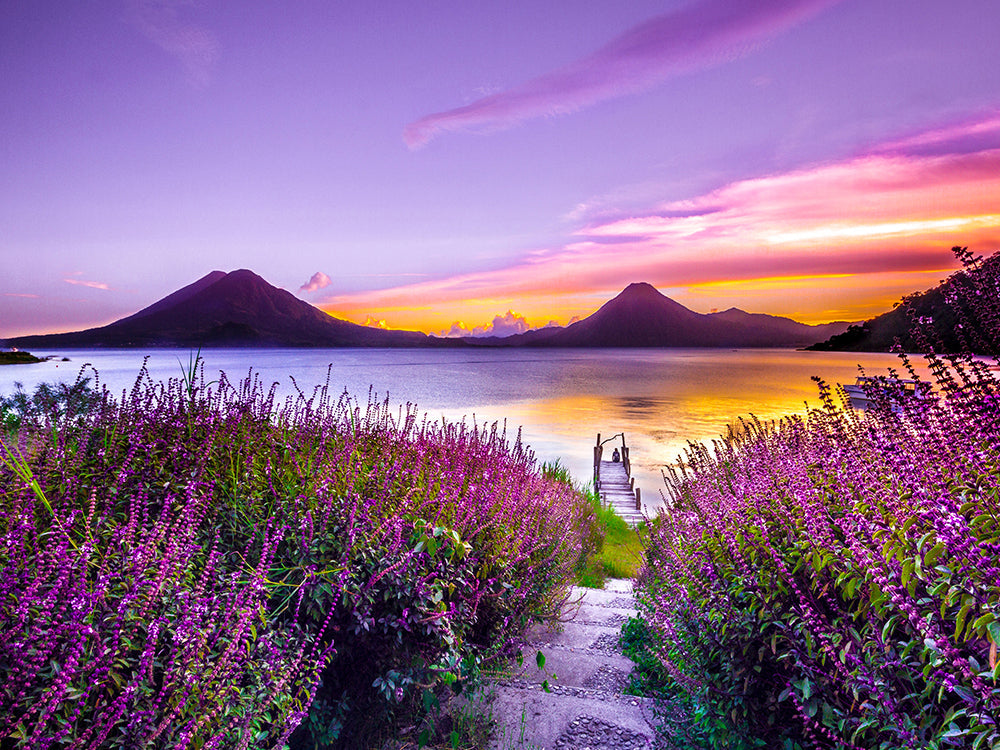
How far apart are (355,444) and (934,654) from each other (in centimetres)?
406

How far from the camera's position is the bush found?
7.03 feet

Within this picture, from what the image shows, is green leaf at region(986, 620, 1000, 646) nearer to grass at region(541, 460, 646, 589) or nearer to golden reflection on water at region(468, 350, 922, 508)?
grass at region(541, 460, 646, 589)

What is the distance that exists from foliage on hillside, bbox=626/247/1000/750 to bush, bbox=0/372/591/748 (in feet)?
5.14

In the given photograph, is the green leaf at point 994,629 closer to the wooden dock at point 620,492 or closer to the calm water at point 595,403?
the wooden dock at point 620,492

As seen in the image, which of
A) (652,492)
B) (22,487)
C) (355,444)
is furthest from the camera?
(652,492)

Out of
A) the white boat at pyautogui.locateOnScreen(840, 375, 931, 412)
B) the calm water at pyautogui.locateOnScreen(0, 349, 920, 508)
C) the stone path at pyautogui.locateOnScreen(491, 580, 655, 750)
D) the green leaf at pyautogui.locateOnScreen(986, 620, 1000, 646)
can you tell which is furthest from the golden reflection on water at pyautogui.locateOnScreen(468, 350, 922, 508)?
the green leaf at pyautogui.locateOnScreen(986, 620, 1000, 646)

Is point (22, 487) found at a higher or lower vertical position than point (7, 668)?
higher

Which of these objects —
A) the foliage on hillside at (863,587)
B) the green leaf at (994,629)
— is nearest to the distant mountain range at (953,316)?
the foliage on hillside at (863,587)

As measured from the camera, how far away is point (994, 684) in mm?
2043

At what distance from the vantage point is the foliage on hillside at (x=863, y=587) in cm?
206

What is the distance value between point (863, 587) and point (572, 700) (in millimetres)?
2498

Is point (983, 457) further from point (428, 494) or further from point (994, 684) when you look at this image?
point (428, 494)

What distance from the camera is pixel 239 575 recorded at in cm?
289

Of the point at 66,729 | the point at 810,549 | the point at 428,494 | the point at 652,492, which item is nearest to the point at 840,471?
the point at 810,549
